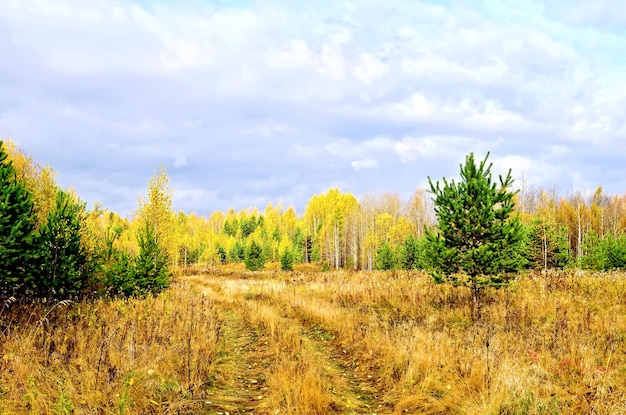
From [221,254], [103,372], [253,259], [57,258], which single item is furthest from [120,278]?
[221,254]

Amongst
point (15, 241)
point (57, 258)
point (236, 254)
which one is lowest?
point (236, 254)

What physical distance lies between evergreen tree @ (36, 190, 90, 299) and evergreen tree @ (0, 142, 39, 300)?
1.02ft

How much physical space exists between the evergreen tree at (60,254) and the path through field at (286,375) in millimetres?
5830

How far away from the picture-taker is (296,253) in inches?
2842

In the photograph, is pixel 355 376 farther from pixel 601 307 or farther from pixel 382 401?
pixel 601 307

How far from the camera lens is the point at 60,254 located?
12.5 metres

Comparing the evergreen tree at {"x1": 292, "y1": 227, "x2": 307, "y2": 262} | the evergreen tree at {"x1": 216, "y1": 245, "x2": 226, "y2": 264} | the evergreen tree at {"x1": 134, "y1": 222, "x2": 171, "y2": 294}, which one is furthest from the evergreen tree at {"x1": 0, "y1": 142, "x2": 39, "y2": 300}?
the evergreen tree at {"x1": 216, "y1": 245, "x2": 226, "y2": 264}

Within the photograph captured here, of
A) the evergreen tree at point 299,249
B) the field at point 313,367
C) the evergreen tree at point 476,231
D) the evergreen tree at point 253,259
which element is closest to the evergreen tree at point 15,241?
the field at point 313,367

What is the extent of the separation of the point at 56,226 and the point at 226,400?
9.32 m

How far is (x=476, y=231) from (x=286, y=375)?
820 cm

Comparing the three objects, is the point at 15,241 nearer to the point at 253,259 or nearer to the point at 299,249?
the point at 253,259

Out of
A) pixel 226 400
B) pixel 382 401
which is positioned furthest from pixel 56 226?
pixel 382 401

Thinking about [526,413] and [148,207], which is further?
[148,207]

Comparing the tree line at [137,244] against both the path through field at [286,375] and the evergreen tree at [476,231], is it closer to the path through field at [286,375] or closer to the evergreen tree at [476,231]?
the evergreen tree at [476,231]
